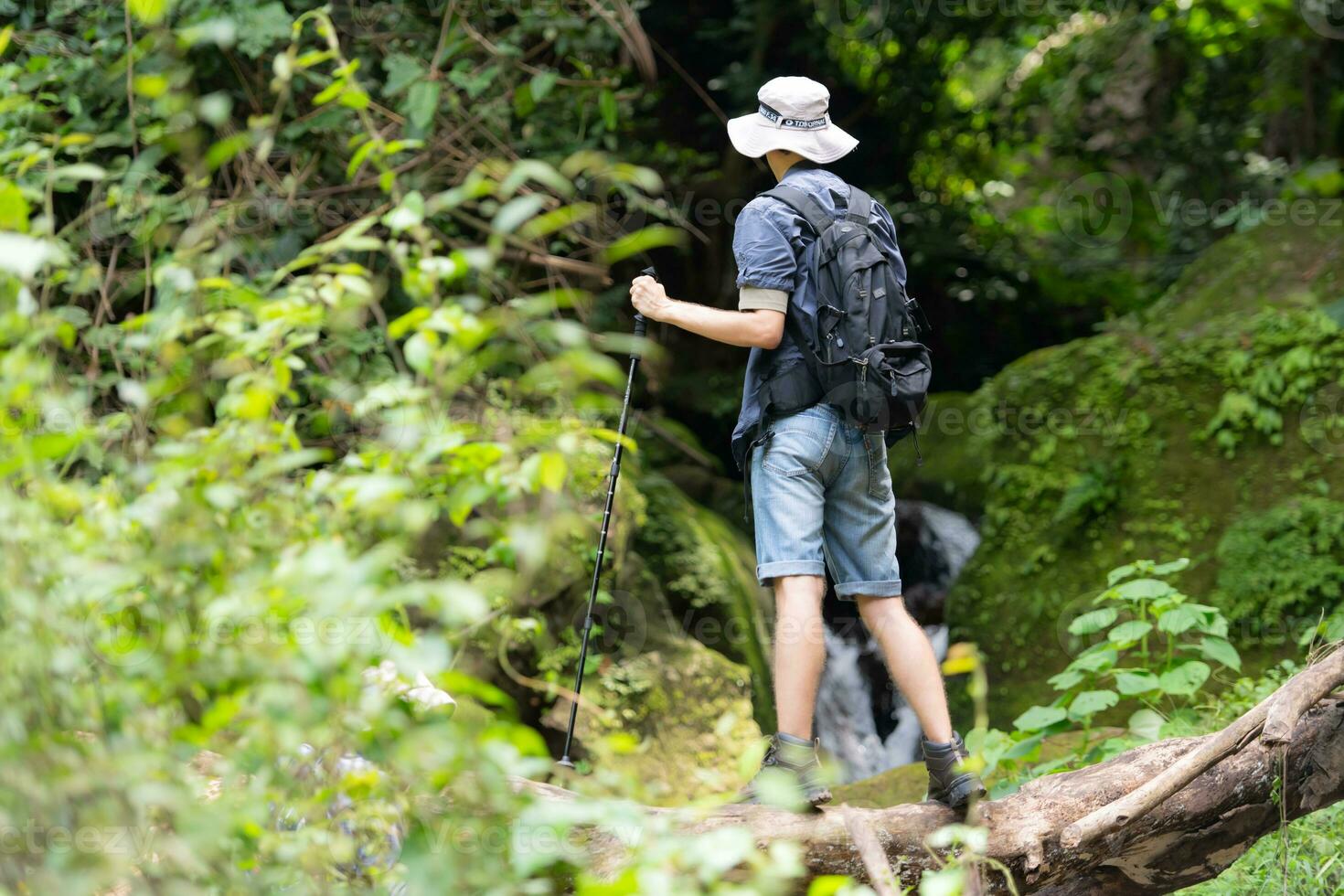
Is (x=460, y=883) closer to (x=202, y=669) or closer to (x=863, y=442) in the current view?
(x=202, y=669)

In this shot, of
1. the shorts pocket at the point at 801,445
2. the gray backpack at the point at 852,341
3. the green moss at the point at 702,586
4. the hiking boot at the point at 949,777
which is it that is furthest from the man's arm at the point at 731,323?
the green moss at the point at 702,586

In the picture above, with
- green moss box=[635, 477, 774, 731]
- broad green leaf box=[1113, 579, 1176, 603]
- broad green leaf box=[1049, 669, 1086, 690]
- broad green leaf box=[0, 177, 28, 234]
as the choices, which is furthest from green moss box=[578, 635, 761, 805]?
broad green leaf box=[0, 177, 28, 234]

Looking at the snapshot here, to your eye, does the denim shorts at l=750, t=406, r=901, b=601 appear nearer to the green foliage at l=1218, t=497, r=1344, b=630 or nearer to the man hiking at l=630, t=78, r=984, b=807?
the man hiking at l=630, t=78, r=984, b=807

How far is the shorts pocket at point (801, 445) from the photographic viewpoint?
3324mm

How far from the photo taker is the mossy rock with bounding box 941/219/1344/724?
21.3ft

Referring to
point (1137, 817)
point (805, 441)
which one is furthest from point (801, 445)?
point (1137, 817)

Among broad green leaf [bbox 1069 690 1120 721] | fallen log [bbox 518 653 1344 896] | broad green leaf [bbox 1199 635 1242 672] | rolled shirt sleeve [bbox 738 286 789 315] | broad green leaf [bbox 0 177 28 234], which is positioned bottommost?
broad green leaf [bbox 1069 690 1120 721]

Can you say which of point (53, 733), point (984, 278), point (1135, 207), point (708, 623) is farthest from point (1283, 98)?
point (53, 733)

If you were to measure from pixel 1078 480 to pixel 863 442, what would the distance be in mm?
4201

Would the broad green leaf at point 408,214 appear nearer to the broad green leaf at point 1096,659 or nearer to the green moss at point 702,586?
the broad green leaf at point 1096,659

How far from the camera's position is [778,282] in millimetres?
3260

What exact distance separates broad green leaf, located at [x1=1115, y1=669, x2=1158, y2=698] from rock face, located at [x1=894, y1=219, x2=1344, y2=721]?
1.74 metres

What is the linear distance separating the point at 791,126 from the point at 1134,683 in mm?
2637

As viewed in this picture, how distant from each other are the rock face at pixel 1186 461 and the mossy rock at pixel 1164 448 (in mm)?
10
